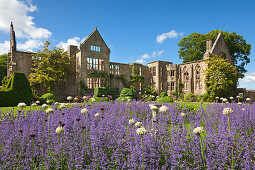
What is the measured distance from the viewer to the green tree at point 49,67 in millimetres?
16531

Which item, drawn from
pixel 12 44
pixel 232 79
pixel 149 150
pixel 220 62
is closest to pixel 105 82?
pixel 12 44

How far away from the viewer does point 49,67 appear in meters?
16.8

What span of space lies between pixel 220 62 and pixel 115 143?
63.0ft

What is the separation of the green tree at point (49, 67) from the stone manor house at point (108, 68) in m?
0.86

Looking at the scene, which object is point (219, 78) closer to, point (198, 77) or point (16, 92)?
point (198, 77)

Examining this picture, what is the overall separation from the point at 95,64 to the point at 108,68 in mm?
1612

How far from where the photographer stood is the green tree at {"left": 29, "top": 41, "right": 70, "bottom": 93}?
16.5 metres

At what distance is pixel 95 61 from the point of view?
19391 millimetres

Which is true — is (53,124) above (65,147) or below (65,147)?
above

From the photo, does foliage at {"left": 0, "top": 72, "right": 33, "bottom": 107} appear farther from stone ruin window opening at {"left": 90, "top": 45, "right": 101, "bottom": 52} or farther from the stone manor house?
stone ruin window opening at {"left": 90, "top": 45, "right": 101, "bottom": 52}

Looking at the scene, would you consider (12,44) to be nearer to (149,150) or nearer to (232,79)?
(149,150)

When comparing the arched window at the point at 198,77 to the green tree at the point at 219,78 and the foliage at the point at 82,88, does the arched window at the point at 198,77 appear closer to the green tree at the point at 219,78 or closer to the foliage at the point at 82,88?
the green tree at the point at 219,78

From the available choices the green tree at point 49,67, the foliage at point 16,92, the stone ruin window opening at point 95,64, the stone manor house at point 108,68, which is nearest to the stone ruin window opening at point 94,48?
the stone manor house at point 108,68

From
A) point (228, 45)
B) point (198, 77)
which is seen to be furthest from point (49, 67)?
point (228, 45)
